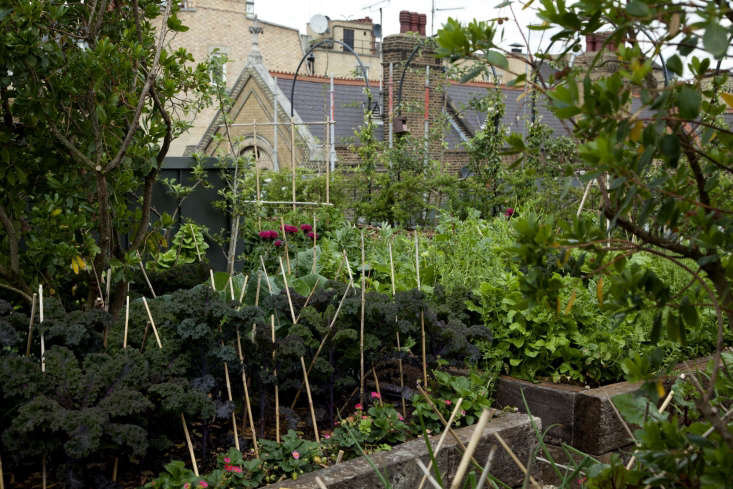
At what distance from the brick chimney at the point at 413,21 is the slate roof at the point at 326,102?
3756 millimetres

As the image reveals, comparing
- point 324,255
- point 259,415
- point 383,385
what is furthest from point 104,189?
point 324,255

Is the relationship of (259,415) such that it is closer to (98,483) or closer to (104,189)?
(98,483)

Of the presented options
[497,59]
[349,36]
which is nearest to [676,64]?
[497,59]

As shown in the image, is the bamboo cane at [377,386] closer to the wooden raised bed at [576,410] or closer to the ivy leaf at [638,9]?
the wooden raised bed at [576,410]

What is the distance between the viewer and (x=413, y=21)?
2308cm

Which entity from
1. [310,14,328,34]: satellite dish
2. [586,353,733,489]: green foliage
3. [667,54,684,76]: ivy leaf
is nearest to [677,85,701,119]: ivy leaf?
[667,54,684,76]: ivy leaf

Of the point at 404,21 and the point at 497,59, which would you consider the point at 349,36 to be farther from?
the point at 497,59

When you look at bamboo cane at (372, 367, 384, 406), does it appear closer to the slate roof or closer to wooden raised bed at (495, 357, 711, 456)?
wooden raised bed at (495, 357, 711, 456)

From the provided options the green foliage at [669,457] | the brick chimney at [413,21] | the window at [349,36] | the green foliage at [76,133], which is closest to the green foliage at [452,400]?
the green foliage at [76,133]

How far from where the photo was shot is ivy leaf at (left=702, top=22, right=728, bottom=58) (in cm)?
94

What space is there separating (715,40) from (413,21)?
23243mm

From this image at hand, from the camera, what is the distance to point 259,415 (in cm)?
362

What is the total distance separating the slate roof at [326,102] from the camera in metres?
26.5

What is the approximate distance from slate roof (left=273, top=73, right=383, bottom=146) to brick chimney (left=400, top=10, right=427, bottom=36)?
3.76m
